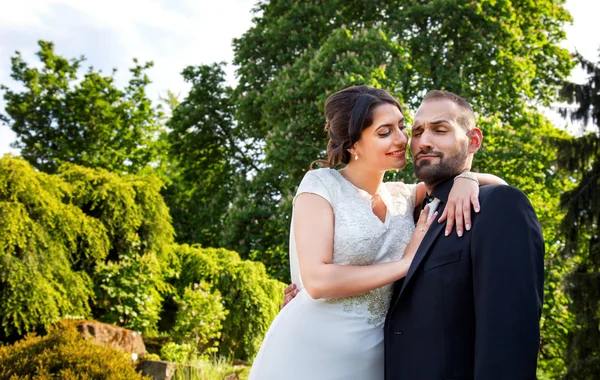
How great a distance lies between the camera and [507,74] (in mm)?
15555

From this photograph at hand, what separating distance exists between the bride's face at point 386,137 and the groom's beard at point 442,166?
284 mm

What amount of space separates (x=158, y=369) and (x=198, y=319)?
2.21 m

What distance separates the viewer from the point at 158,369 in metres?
8.36

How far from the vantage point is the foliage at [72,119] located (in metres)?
22.5

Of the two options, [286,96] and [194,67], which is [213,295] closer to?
[286,96]

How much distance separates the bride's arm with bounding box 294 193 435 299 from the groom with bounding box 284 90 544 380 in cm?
13

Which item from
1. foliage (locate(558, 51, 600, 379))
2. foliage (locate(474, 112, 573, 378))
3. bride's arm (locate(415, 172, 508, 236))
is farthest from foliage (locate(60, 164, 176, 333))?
bride's arm (locate(415, 172, 508, 236))

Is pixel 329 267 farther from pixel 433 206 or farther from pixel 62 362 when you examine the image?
pixel 62 362

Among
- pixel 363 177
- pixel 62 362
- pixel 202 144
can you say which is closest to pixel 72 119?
pixel 202 144

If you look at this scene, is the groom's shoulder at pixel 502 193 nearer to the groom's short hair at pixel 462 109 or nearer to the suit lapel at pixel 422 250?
the suit lapel at pixel 422 250

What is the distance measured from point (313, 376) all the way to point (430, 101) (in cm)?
131

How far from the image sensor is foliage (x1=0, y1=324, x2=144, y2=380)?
5.72m

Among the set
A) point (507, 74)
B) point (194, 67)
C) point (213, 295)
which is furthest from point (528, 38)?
point (213, 295)

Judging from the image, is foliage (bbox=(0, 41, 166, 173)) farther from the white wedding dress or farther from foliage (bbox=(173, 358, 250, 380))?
the white wedding dress
